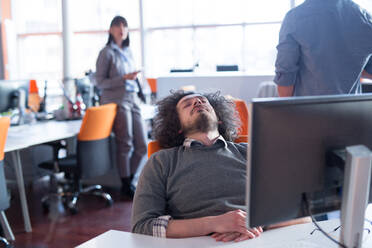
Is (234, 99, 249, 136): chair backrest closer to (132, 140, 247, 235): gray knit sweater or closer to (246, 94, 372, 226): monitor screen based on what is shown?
(132, 140, 247, 235): gray knit sweater

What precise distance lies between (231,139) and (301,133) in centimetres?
98

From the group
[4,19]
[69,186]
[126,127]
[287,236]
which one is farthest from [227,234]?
[4,19]

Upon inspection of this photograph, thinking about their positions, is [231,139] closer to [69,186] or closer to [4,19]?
[69,186]

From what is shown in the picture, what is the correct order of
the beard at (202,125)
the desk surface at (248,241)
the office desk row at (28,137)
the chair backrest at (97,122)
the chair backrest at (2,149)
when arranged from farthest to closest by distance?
the chair backrest at (97,122), the office desk row at (28,137), the chair backrest at (2,149), the beard at (202,125), the desk surface at (248,241)

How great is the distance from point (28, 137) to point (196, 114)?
202 cm

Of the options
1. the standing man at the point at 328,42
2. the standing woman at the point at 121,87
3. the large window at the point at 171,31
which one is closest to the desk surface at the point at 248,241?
the standing man at the point at 328,42

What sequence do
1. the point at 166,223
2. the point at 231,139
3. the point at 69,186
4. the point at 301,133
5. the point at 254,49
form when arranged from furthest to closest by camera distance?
the point at 254,49, the point at 69,186, the point at 231,139, the point at 166,223, the point at 301,133

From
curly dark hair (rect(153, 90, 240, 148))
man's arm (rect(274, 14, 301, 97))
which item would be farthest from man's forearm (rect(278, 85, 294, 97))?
curly dark hair (rect(153, 90, 240, 148))

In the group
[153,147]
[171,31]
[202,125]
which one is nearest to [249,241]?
[202,125]

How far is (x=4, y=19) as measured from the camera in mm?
10469

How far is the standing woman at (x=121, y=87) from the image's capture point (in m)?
3.91

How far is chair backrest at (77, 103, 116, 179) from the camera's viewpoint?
11.4ft

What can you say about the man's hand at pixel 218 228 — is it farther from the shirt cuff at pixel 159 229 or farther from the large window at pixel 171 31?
the large window at pixel 171 31

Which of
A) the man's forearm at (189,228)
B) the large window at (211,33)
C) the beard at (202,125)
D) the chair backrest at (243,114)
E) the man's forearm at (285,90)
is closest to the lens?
the man's forearm at (189,228)
